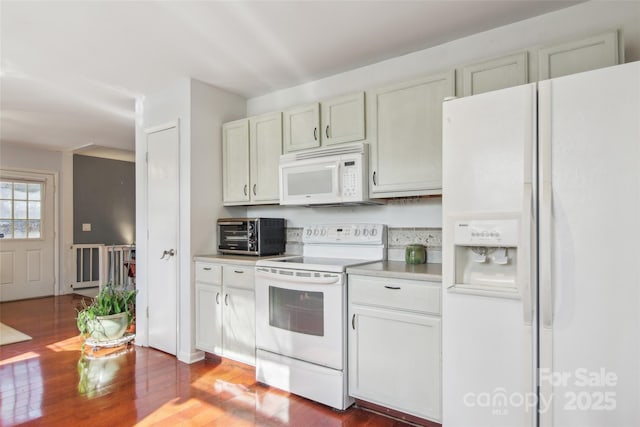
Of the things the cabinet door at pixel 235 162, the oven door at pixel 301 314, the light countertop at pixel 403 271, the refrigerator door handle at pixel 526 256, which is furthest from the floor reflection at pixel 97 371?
the refrigerator door handle at pixel 526 256

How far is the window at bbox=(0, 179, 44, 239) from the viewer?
230 inches

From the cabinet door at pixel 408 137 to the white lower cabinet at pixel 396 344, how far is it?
2.17ft

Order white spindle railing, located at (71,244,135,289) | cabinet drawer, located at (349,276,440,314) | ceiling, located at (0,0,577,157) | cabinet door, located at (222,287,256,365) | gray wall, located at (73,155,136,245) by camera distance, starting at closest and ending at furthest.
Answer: cabinet drawer, located at (349,276,440,314)
ceiling, located at (0,0,577,157)
cabinet door, located at (222,287,256,365)
white spindle railing, located at (71,244,135,289)
gray wall, located at (73,155,136,245)

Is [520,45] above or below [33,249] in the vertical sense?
above

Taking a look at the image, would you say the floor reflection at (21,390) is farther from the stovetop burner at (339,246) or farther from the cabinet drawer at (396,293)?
the cabinet drawer at (396,293)

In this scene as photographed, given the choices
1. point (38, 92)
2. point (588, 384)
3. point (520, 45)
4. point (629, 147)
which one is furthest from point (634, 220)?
point (38, 92)

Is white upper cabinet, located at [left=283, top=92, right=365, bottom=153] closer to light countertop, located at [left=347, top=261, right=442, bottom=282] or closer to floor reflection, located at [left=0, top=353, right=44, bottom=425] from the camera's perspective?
light countertop, located at [left=347, top=261, right=442, bottom=282]

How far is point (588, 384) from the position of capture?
61.1 inches

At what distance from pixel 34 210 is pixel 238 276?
5.00m

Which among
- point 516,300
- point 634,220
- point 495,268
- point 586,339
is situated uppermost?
point 634,220

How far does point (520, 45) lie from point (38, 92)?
4063 millimetres

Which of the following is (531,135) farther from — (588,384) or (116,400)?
(116,400)

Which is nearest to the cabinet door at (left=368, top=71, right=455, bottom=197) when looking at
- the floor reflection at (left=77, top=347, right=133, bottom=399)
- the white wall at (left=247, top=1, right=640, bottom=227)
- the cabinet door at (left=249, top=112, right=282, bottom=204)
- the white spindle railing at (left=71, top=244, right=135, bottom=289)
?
the white wall at (left=247, top=1, right=640, bottom=227)

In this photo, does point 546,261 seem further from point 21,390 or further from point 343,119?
point 21,390
